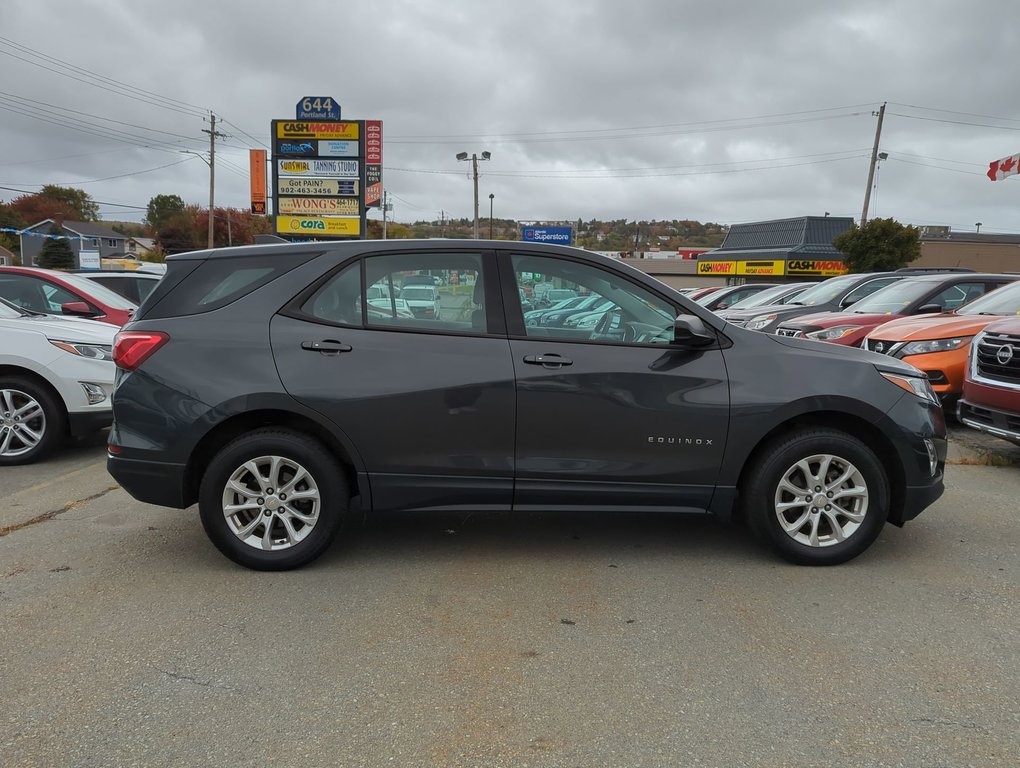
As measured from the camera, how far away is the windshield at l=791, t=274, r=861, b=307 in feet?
40.2

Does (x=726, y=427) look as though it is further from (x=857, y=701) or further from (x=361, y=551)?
(x=361, y=551)

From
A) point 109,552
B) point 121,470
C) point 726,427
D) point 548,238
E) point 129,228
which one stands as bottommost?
point 109,552

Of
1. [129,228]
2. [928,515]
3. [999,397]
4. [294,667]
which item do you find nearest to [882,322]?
[999,397]

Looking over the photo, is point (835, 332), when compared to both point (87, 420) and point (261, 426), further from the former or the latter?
point (87, 420)

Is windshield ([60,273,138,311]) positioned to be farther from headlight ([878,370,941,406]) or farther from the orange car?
the orange car

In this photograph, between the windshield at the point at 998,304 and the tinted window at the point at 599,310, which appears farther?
the windshield at the point at 998,304

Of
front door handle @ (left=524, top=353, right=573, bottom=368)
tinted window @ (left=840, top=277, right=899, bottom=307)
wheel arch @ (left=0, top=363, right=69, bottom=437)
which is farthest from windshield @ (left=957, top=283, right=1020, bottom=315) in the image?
wheel arch @ (left=0, top=363, right=69, bottom=437)

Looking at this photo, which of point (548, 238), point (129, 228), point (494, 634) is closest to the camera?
point (494, 634)

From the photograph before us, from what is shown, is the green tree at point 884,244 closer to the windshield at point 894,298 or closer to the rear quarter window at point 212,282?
the windshield at point 894,298

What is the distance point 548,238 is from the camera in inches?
1644

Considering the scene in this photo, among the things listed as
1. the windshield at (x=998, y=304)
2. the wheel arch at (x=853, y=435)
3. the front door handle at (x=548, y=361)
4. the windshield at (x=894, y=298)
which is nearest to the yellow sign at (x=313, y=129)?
the windshield at (x=894, y=298)

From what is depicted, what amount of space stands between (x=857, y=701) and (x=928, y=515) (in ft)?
9.09

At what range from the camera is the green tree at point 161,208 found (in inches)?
5037

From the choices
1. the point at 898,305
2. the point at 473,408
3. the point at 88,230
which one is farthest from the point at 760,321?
the point at 88,230
